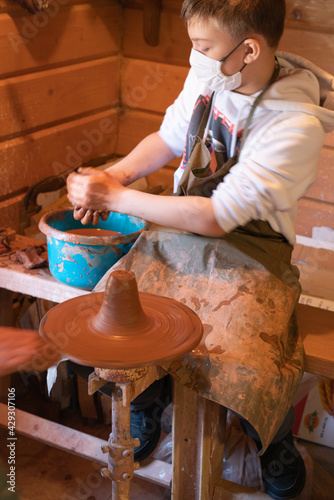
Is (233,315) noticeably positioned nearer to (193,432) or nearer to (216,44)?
(193,432)

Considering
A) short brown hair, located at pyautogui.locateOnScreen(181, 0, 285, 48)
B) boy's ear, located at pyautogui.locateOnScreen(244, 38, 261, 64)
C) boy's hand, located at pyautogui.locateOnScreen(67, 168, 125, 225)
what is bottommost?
boy's hand, located at pyautogui.locateOnScreen(67, 168, 125, 225)

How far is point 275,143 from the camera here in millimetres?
1732

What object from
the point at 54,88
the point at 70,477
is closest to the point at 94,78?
the point at 54,88

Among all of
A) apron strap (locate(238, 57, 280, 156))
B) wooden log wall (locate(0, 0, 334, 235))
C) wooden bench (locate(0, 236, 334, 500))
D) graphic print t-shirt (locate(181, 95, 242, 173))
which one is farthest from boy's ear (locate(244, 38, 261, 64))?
wooden log wall (locate(0, 0, 334, 235))

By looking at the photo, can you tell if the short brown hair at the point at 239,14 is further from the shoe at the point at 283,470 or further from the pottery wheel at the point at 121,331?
the shoe at the point at 283,470

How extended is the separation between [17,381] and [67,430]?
2.44 feet

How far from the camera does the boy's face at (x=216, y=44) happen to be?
Result: 1725 millimetres

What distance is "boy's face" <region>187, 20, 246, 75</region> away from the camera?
1725 mm

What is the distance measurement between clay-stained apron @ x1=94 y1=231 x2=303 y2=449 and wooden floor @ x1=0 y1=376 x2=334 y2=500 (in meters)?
0.89

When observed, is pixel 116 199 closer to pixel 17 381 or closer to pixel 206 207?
pixel 206 207

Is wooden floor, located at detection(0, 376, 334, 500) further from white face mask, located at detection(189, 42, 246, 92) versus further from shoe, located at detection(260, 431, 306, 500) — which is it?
white face mask, located at detection(189, 42, 246, 92)

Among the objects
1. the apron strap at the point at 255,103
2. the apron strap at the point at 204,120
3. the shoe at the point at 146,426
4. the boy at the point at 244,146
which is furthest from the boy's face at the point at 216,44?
the shoe at the point at 146,426

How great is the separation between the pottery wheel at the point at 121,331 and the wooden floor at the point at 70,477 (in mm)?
1113

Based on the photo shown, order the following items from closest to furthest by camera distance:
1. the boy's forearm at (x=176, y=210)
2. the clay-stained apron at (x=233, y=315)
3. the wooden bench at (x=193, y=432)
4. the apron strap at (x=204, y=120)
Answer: the clay-stained apron at (x=233, y=315)
the boy's forearm at (x=176, y=210)
the wooden bench at (x=193, y=432)
the apron strap at (x=204, y=120)
